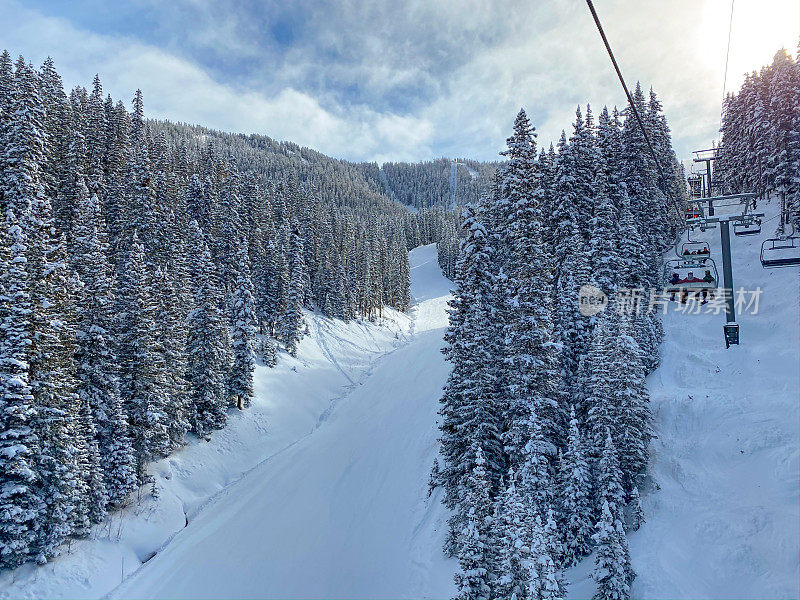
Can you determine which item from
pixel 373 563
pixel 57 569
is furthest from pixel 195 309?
pixel 373 563

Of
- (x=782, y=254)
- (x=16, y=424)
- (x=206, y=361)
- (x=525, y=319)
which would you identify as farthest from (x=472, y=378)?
(x=782, y=254)

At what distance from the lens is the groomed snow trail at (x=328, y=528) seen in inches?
795

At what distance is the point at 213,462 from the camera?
33531 mm

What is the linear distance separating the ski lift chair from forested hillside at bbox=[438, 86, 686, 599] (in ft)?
22.3

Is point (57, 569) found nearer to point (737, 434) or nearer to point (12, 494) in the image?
point (12, 494)

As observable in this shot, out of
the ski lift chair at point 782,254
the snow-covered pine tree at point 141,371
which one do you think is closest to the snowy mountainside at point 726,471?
the ski lift chair at point 782,254

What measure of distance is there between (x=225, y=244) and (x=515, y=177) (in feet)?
129

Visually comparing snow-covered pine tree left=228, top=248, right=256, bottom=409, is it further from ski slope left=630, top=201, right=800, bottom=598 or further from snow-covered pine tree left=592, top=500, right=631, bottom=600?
snow-covered pine tree left=592, top=500, right=631, bottom=600

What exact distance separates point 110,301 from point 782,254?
45.2m

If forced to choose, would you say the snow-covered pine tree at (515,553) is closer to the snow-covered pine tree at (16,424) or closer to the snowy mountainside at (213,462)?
the snowy mountainside at (213,462)

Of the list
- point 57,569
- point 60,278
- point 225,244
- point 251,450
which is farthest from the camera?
point 225,244

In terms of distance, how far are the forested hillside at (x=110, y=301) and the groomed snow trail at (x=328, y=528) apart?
5.52m

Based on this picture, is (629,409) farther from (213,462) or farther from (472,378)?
(213,462)

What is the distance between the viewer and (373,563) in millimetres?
21141
